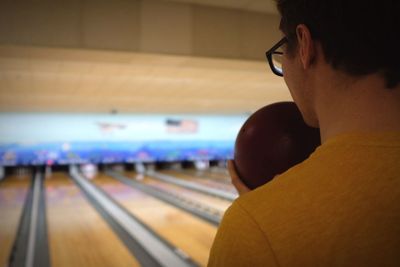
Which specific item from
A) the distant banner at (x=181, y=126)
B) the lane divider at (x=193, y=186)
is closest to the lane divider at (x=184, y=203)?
the lane divider at (x=193, y=186)

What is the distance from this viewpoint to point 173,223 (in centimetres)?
503

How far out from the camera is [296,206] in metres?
0.54

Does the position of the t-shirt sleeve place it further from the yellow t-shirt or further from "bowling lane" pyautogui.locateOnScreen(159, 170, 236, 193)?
"bowling lane" pyautogui.locateOnScreen(159, 170, 236, 193)

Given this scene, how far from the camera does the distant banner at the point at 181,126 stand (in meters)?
12.0

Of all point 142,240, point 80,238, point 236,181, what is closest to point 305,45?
point 236,181

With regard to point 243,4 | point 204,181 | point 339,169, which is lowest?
point 204,181

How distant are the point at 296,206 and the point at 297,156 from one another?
1.59 ft

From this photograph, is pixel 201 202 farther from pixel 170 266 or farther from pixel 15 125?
pixel 15 125

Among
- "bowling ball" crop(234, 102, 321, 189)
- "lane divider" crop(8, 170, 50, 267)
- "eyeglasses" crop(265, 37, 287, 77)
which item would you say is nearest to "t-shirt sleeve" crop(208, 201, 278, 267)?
"eyeglasses" crop(265, 37, 287, 77)

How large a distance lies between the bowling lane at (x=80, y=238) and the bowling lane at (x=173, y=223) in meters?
0.56

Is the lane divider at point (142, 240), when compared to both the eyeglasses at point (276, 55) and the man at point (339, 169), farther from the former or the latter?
the man at point (339, 169)

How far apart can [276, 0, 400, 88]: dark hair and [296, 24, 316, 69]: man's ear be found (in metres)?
0.02

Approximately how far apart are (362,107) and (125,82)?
6211 mm

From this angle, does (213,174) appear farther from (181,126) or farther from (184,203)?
(184,203)
